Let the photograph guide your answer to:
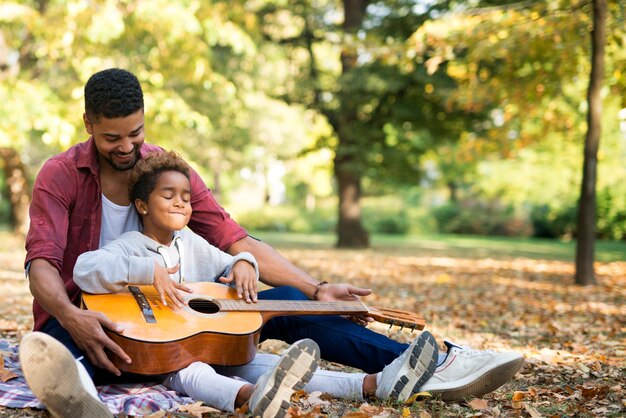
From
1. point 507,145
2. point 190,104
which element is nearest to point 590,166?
point 507,145

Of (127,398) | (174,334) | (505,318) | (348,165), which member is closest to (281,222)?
(348,165)

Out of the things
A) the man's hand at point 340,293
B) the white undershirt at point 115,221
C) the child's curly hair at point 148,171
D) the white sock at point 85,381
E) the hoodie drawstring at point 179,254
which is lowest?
the white sock at point 85,381

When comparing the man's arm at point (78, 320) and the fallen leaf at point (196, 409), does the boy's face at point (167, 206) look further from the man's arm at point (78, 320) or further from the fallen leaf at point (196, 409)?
the fallen leaf at point (196, 409)

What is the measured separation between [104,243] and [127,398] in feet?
2.57

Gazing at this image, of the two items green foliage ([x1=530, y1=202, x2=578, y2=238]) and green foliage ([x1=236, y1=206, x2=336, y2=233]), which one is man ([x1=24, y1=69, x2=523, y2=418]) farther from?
green foliage ([x1=236, y1=206, x2=336, y2=233])

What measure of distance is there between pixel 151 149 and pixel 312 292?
3.61ft

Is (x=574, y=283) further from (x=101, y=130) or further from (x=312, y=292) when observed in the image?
(x=101, y=130)

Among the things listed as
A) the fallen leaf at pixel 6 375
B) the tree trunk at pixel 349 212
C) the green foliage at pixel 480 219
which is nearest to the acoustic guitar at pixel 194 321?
the fallen leaf at pixel 6 375

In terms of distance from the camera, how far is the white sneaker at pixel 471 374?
3111 mm

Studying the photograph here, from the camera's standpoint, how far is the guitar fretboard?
3.19 m

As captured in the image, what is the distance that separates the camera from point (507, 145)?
12516 millimetres

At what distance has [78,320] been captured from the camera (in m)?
2.82

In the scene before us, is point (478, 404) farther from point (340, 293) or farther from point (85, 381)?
point (85, 381)

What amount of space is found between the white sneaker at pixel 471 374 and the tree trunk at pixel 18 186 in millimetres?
15220
